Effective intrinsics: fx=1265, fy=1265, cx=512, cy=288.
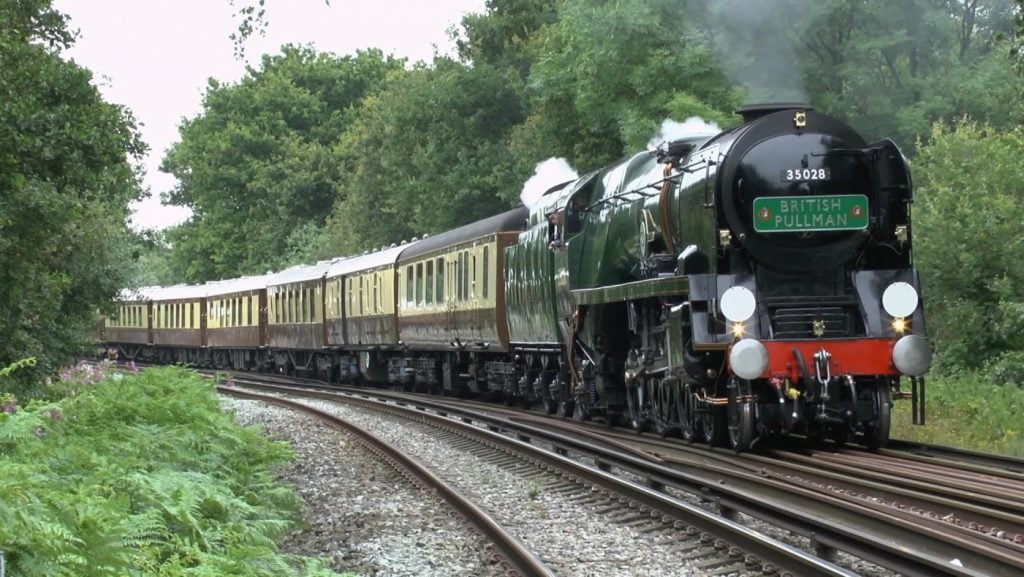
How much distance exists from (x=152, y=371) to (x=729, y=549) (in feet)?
35.7

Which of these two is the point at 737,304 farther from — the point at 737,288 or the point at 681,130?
the point at 681,130

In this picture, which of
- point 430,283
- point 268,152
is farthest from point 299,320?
point 268,152

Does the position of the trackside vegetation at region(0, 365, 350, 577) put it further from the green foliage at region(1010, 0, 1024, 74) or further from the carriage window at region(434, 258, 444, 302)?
the carriage window at region(434, 258, 444, 302)

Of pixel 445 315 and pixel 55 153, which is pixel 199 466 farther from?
pixel 445 315

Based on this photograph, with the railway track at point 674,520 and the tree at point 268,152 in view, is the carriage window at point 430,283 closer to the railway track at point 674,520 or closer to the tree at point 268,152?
the railway track at point 674,520

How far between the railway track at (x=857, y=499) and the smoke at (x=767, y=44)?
21.1 feet

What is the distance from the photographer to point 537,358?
64.4 feet

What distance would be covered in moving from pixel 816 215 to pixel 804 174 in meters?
0.40

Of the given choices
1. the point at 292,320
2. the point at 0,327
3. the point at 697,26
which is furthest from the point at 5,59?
the point at 292,320

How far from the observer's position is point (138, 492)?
283 inches

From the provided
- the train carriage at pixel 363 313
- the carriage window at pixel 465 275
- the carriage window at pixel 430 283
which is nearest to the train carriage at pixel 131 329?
the train carriage at pixel 363 313

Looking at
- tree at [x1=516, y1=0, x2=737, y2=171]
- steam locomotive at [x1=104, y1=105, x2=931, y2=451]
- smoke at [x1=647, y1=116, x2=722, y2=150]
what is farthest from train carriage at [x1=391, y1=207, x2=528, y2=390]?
tree at [x1=516, y1=0, x2=737, y2=171]

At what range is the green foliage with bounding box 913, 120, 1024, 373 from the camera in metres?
20.9

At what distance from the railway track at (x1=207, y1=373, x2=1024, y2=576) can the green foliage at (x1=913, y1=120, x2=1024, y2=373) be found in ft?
32.4
